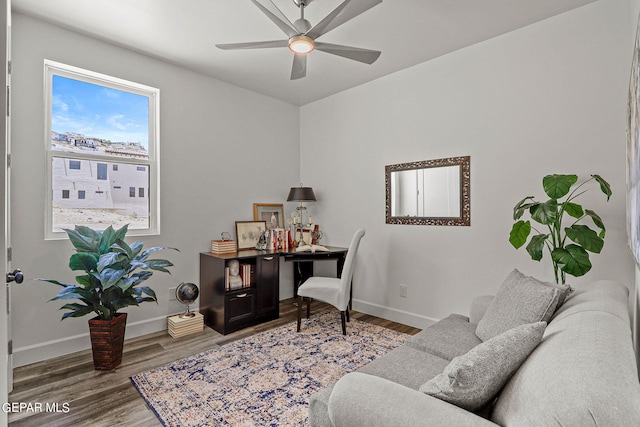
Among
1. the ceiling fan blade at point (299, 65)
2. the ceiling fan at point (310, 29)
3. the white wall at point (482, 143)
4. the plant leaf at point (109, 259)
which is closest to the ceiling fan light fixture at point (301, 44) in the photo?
the ceiling fan at point (310, 29)

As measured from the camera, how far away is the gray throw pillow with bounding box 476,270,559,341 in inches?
61.3

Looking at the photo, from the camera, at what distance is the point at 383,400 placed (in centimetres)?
103

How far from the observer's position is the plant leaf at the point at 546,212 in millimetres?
2117

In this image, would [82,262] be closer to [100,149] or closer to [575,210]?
[100,149]

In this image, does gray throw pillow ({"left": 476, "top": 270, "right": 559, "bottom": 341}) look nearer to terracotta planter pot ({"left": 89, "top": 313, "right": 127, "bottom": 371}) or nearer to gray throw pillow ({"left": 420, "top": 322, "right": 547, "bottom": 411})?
gray throw pillow ({"left": 420, "top": 322, "right": 547, "bottom": 411})

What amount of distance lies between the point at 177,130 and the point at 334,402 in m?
3.14

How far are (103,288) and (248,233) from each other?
178 centimetres

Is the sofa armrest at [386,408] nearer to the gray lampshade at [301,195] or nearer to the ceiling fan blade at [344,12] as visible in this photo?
the ceiling fan blade at [344,12]

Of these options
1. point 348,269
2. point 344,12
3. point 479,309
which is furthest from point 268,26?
point 479,309

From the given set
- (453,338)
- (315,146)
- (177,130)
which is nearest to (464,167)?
(453,338)

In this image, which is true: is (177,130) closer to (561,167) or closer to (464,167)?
(464,167)

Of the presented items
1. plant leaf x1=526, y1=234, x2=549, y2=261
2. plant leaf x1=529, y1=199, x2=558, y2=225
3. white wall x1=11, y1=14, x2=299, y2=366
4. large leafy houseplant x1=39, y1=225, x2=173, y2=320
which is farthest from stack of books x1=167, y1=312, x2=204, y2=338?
plant leaf x1=529, y1=199, x2=558, y2=225

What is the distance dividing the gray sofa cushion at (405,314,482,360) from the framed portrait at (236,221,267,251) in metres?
2.44

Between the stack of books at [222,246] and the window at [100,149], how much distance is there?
59 centimetres
